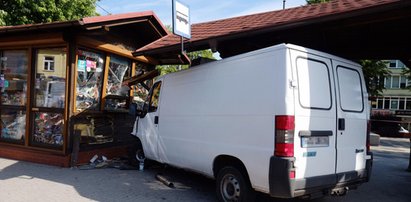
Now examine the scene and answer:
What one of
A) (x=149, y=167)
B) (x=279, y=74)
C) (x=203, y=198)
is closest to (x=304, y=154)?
(x=279, y=74)

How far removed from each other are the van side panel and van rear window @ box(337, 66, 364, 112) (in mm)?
1178

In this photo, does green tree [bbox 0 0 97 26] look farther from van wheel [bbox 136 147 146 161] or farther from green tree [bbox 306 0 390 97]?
green tree [bbox 306 0 390 97]

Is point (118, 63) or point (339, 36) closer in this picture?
point (339, 36)

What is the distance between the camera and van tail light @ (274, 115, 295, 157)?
15.3 ft

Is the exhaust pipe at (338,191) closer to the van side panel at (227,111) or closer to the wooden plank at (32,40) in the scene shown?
the van side panel at (227,111)

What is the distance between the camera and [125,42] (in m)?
10.3

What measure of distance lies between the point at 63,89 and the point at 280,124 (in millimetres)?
5850

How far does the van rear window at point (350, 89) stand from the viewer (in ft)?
17.9

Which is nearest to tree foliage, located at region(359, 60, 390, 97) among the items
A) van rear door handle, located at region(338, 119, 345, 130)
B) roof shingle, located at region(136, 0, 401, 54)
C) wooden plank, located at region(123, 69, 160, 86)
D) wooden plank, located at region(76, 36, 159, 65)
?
roof shingle, located at region(136, 0, 401, 54)

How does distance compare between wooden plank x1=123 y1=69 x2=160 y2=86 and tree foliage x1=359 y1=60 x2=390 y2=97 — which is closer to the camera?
wooden plank x1=123 y1=69 x2=160 y2=86

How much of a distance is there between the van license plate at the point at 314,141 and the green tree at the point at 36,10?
1190cm

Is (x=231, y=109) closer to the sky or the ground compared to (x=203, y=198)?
closer to the sky

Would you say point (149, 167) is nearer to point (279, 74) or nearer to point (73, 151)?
point (73, 151)

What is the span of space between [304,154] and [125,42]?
22.7 feet
